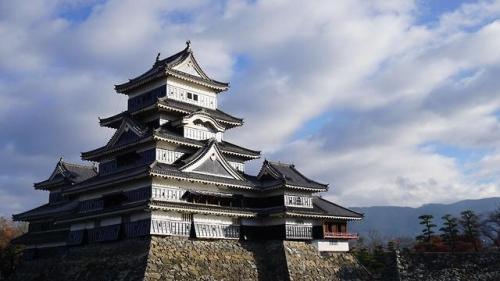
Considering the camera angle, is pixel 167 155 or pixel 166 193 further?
pixel 167 155

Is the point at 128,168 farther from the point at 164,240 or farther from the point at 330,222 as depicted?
the point at 330,222

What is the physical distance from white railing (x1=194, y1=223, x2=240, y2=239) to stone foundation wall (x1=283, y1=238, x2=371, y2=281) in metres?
3.61

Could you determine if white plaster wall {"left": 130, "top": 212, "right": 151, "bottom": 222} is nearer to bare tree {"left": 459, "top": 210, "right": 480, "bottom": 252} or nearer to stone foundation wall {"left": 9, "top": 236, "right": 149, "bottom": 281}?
stone foundation wall {"left": 9, "top": 236, "right": 149, "bottom": 281}

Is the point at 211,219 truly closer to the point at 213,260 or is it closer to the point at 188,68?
the point at 213,260

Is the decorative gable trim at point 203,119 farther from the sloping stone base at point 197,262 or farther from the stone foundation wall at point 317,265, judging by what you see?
the stone foundation wall at point 317,265

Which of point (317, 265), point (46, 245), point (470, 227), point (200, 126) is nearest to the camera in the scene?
point (317, 265)

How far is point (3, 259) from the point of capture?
49.9 m

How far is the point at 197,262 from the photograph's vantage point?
31141 mm

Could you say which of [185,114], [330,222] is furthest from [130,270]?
[330,222]

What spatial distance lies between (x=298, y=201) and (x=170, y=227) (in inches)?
411

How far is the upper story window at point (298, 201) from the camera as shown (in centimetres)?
3712

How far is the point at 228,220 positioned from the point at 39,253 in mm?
19457

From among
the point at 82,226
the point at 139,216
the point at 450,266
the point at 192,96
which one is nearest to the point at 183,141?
the point at 192,96

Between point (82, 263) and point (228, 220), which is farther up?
point (228, 220)
